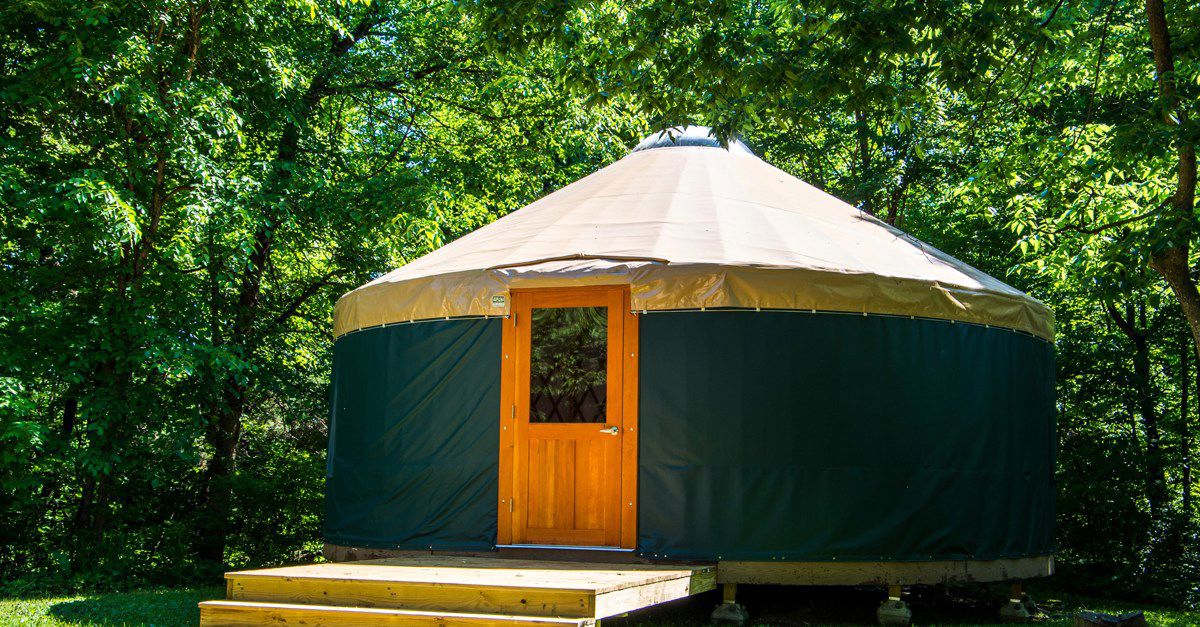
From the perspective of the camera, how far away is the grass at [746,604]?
5418mm

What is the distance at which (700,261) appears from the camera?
5352mm

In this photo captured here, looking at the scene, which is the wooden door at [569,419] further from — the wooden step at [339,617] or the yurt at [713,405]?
the wooden step at [339,617]

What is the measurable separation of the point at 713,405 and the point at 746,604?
139 centimetres

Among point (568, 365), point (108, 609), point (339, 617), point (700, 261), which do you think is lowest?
point (108, 609)

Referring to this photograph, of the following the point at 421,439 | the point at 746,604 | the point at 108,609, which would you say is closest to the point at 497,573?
the point at 421,439

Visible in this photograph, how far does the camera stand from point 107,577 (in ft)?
23.4

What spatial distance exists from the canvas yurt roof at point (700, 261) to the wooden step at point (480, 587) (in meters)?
1.48

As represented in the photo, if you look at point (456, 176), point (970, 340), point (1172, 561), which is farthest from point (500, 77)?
point (1172, 561)

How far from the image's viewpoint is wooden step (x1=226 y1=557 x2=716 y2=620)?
3.88 metres

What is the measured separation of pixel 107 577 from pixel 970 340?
5.86m

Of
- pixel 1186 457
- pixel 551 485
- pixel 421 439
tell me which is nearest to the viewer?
pixel 551 485

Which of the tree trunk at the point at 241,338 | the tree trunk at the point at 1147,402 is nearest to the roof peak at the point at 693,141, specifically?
the tree trunk at the point at 241,338

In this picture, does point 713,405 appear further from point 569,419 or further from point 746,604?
point 746,604

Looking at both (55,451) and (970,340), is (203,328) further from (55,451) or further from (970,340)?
(970,340)
